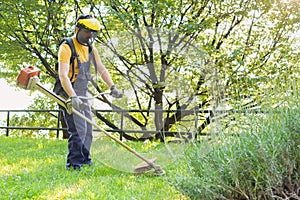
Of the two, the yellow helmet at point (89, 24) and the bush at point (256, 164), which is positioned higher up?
the yellow helmet at point (89, 24)

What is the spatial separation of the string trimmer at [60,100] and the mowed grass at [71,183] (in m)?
0.10

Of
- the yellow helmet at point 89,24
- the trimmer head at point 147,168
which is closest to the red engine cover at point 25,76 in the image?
the yellow helmet at point 89,24

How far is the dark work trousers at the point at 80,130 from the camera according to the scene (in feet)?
14.2

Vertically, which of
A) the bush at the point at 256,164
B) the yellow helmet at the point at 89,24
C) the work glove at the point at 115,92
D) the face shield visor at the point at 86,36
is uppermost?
the yellow helmet at the point at 89,24

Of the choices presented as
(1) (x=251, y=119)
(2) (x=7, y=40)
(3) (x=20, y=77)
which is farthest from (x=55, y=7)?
(1) (x=251, y=119)

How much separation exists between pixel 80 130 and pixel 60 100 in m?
0.67

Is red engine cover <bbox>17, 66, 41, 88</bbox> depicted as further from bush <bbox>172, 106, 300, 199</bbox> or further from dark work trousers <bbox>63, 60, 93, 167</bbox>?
bush <bbox>172, 106, 300, 199</bbox>

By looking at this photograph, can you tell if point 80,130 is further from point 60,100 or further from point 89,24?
point 89,24

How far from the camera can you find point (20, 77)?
12.2 ft

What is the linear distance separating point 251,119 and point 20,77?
2.14m

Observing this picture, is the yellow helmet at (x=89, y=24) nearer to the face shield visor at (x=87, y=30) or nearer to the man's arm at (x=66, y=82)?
the face shield visor at (x=87, y=30)

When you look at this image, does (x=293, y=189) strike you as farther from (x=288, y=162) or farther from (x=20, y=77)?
(x=20, y=77)

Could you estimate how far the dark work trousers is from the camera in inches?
170

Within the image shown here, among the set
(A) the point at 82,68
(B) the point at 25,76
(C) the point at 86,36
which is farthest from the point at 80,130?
(B) the point at 25,76
